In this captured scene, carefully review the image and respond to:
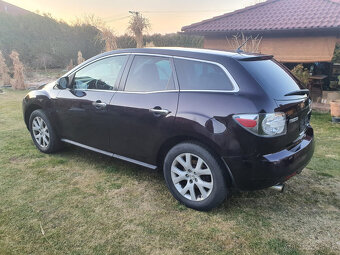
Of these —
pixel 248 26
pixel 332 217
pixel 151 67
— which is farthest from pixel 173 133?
pixel 248 26

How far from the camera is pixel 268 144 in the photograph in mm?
2355

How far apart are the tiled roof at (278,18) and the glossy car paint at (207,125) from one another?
7236mm

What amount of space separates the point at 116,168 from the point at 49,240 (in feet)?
4.95

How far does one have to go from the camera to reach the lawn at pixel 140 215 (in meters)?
2.28

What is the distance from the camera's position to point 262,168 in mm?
2389

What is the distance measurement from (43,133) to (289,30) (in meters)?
8.26

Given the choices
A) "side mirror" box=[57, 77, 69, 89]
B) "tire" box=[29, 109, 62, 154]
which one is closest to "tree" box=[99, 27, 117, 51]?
"tire" box=[29, 109, 62, 154]

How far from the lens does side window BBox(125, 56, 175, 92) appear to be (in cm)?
293

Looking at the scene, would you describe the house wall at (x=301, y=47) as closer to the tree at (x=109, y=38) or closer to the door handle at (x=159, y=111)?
the tree at (x=109, y=38)

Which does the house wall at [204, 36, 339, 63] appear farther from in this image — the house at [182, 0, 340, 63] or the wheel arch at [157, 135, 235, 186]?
the wheel arch at [157, 135, 235, 186]

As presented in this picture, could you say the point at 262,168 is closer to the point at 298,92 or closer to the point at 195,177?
the point at 195,177

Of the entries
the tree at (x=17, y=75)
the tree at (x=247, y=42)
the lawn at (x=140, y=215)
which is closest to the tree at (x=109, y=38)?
the tree at (x=17, y=75)

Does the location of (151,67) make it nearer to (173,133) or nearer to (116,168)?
(173,133)

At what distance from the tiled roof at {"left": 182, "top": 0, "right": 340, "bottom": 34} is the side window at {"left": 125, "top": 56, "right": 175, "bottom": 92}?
740 cm
